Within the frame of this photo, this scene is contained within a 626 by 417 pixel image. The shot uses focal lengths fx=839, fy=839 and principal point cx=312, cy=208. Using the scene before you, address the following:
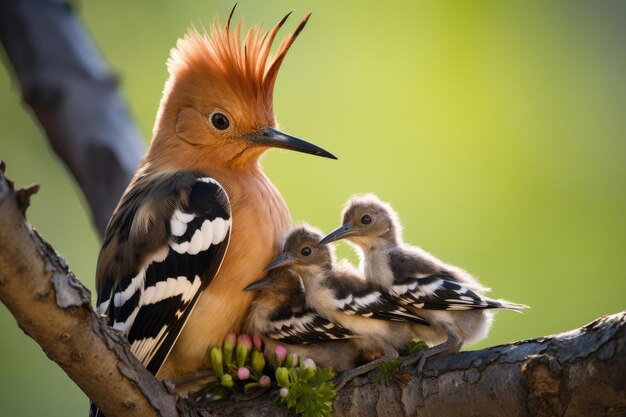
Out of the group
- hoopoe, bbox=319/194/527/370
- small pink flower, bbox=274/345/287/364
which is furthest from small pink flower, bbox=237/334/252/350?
hoopoe, bbox=319/194/527/370

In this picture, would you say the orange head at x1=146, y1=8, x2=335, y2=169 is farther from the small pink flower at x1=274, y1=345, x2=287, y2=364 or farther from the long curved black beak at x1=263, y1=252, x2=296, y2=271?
the small pink flower at x1=274, y1=345, x2=287, y2=364

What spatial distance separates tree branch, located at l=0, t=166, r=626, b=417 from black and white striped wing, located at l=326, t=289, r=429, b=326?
0.22 m

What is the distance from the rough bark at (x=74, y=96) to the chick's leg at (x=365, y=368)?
2.22 metres

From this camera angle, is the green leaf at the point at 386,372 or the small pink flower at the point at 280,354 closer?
the green leaf at the point at 386,372

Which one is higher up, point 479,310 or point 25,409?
point 479,310

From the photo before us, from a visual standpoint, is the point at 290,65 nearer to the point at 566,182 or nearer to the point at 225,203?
the point at 566,182

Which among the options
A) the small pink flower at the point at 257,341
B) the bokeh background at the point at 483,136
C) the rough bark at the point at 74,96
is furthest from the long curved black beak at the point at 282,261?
the bokeh background at the point at 483,136

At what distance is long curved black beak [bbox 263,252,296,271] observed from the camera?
368cm

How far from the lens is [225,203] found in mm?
3686

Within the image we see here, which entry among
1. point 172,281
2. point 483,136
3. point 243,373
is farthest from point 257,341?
point 483,136

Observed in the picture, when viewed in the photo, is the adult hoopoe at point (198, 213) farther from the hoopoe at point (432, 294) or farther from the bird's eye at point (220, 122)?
the hoopoe at point (432, 294)

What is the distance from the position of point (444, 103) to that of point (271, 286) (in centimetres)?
347

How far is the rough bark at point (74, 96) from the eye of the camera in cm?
506

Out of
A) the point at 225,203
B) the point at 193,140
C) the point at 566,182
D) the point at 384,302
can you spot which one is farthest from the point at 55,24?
the point at 566,182
